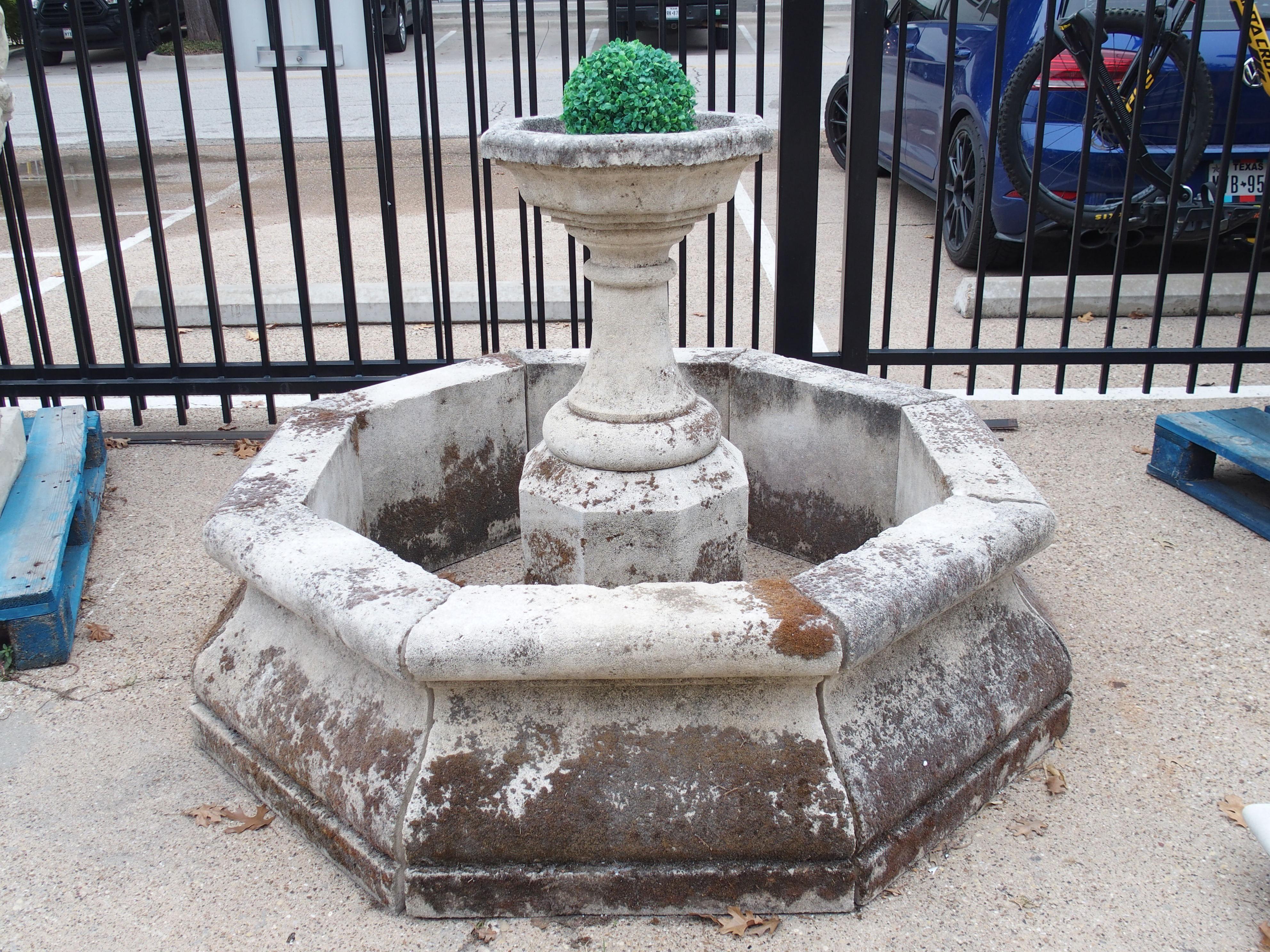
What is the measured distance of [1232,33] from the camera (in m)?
5.54

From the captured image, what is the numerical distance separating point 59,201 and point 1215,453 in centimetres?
431

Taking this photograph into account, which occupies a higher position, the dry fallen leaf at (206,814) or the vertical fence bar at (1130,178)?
the vertical fence bar at (1130,178)

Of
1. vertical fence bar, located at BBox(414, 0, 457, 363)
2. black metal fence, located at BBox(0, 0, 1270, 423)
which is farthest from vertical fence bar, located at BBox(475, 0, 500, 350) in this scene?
vertical fence bar, located at BBox(414, 0, 457, 363)

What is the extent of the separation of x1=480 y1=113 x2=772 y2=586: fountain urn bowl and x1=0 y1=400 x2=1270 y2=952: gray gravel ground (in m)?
0.95

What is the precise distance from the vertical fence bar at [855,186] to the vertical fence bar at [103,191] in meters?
2.45

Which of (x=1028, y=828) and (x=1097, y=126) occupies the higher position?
(x=1097, y=126)

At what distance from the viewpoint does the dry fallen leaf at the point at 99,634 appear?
3.21 m

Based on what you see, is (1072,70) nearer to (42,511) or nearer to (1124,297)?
(1124,297)

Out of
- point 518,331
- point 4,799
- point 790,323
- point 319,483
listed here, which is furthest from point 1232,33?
point 4,799

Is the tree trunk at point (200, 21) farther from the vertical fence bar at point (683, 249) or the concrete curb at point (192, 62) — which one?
the vertical fence bar at point (683, 249)

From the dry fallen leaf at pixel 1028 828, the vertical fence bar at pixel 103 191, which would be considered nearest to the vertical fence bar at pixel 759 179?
the dry fallen leaf at pixel 1028 828

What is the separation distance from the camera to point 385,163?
4109 mm

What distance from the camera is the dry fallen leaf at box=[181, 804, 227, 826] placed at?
8.19 ft

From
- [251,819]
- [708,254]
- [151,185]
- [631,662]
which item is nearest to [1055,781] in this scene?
[631,662]
